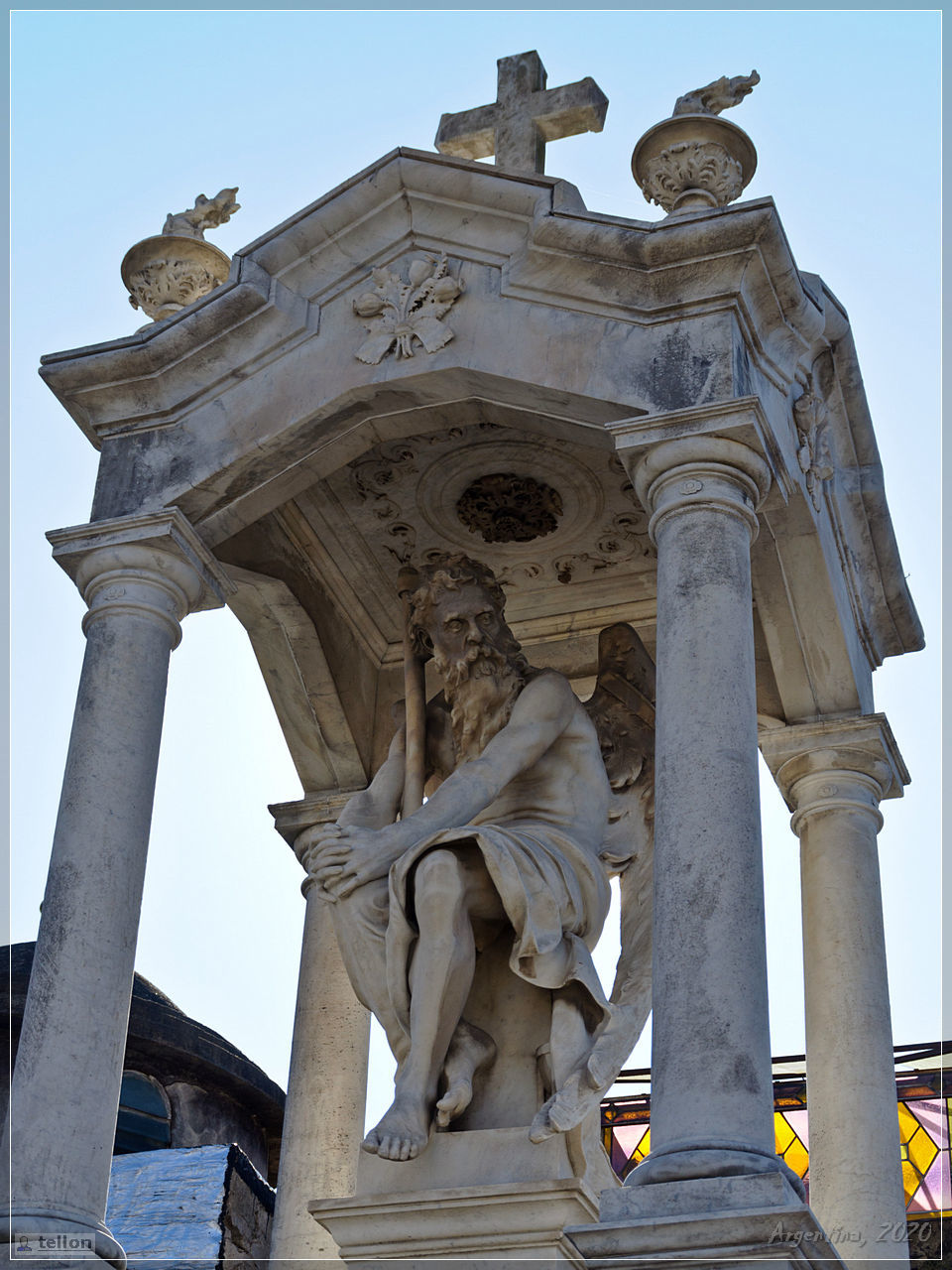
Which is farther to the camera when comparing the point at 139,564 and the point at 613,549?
the point at 613,549

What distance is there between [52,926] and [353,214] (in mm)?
4202

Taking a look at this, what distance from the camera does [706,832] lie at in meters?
8.55

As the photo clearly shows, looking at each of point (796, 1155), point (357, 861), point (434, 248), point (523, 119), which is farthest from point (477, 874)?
point (796, 1155)

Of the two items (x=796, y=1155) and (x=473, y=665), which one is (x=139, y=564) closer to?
(x=473, y=665)

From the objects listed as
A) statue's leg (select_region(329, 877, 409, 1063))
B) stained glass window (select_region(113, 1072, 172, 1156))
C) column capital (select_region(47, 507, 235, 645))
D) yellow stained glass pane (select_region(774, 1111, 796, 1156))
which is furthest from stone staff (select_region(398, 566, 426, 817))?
stained glass window (select_region(113, 1072, 172, 1156))

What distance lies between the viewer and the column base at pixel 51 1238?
8578 millimetres

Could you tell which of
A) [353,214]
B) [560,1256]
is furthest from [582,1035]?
[353,214]

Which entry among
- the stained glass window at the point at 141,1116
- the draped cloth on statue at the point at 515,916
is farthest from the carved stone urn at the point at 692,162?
the stained glass window at the point at 141,1116

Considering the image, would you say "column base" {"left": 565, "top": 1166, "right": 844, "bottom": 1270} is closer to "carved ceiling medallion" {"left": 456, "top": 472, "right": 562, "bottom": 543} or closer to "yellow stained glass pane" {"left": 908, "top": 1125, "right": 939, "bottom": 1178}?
"carved ceiling medallion" {"left": 456, "top": 472, "right": 562, "bottom": 543}

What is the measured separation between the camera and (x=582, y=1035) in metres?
9.35

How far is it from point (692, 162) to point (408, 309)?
172 cm

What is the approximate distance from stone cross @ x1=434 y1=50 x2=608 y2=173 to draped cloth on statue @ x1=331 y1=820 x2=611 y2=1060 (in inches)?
160

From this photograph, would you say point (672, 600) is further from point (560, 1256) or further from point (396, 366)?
point (560, 1256)

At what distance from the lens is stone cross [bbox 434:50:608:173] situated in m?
11.5
